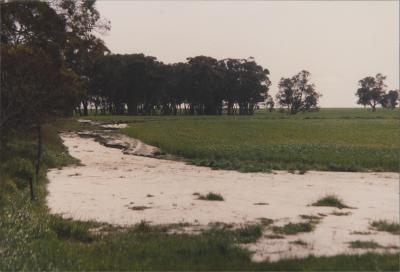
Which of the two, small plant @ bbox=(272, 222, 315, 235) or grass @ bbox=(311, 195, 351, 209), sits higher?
small plant @ bbox=(272, 222, 315, 235)

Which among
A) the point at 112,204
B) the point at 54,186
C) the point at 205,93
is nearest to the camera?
the point at 112,204

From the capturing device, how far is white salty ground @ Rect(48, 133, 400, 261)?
36.8ft

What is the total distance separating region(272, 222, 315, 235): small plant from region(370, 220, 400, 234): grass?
1.59 m

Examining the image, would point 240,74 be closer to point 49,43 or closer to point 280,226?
point 49,43

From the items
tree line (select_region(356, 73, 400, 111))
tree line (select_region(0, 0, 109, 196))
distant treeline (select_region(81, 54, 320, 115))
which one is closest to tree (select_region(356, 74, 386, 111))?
tree line (select_region(356, 73, 400, 111))

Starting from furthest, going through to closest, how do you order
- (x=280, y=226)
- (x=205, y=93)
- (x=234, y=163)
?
(x=205, y=93) → (x=234, y=163) → (x=280, y=226)

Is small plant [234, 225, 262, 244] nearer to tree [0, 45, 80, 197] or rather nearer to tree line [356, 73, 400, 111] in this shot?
tree [0, 45, 80, 197]

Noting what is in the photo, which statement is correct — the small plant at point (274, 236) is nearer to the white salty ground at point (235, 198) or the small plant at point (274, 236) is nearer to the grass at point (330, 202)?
the white salty ground at point (235, 198)

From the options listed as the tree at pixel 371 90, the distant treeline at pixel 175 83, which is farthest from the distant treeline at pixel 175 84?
the tree at pixel 371 90

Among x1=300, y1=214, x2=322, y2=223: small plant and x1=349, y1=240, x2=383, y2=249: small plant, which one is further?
x1=300, y1=214, x2=322, y2=223: small plant

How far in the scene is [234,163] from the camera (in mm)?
27391

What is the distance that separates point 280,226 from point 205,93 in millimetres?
105357

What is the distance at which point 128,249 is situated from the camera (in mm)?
9609

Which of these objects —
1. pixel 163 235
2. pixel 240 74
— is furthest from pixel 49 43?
pixel 240 74
